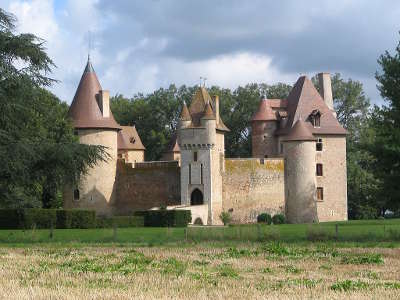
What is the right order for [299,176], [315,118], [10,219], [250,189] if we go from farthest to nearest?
[315,118] < [299,176] < [250,189] < [10,219]

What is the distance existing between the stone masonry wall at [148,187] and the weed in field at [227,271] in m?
33.9

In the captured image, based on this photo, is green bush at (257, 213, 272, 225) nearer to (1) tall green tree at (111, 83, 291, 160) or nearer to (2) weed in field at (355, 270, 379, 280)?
(1) tall green tree at (111, 83, 291, 160)

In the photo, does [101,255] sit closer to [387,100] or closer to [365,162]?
[387,100]

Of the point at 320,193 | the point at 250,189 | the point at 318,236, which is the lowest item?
the point at 318,236

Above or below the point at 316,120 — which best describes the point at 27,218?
below

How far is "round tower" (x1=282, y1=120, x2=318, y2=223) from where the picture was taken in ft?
174

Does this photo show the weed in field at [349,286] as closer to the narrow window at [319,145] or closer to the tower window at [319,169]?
the tower window at [319,169]

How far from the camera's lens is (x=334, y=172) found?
55.0 metres

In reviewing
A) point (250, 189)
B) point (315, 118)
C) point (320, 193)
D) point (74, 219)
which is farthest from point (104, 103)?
point (320, 193)

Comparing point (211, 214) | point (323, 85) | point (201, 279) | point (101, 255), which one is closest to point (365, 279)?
point (201, 279)

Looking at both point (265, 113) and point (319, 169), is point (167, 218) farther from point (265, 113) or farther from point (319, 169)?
point (265, 113)

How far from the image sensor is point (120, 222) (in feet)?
142

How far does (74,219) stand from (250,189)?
13.6 m

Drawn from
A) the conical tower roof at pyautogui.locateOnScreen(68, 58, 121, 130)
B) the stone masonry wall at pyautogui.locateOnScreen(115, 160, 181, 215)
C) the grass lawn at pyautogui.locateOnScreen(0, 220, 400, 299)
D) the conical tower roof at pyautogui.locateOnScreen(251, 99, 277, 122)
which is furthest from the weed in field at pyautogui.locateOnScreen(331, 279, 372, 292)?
the conical tower roof at pyautogui.locateOnScreen(251, 99, 277, 122)
